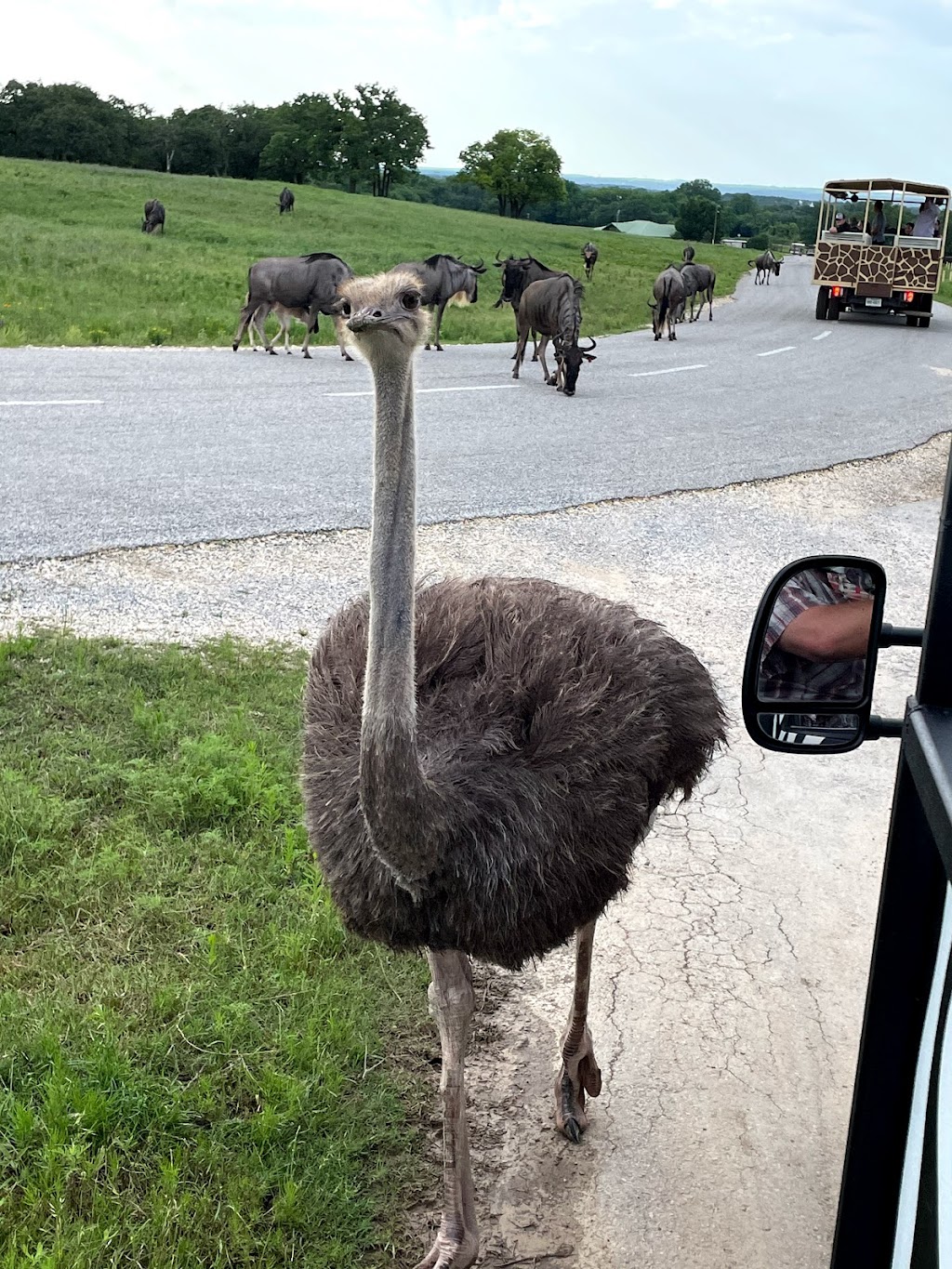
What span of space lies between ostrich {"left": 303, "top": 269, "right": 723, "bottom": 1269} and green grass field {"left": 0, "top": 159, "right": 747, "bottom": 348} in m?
13.8

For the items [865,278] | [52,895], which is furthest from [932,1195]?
[865,278]

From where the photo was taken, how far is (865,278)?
2912 centimetres

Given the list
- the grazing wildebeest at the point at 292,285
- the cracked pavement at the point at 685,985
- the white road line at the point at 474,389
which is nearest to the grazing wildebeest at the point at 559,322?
the white road line at the point at 474,389

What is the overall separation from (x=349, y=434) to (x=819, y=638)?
9.70 m

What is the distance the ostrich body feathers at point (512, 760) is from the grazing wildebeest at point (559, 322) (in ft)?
40.3

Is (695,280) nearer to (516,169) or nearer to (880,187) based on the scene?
(880,187)

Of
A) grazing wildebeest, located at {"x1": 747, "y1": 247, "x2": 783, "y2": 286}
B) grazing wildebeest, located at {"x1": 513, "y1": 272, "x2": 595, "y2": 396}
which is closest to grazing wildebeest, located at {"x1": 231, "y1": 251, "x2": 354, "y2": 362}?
grazing wildebeest, located at {"x1": 513, "y1": 272, "x2": 595, "y2": 396}

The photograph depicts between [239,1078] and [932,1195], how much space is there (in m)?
2.17

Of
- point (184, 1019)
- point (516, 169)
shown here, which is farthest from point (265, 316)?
point (516, 169)

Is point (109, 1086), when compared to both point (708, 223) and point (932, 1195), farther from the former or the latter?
point (708, 223)

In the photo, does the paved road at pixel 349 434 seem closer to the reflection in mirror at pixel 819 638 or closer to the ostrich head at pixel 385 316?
the ostrich head at pixel 385 316

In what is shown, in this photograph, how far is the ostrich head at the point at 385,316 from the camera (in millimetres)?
2635

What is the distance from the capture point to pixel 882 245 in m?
28.6

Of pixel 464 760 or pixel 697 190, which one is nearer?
pixel 464 760
